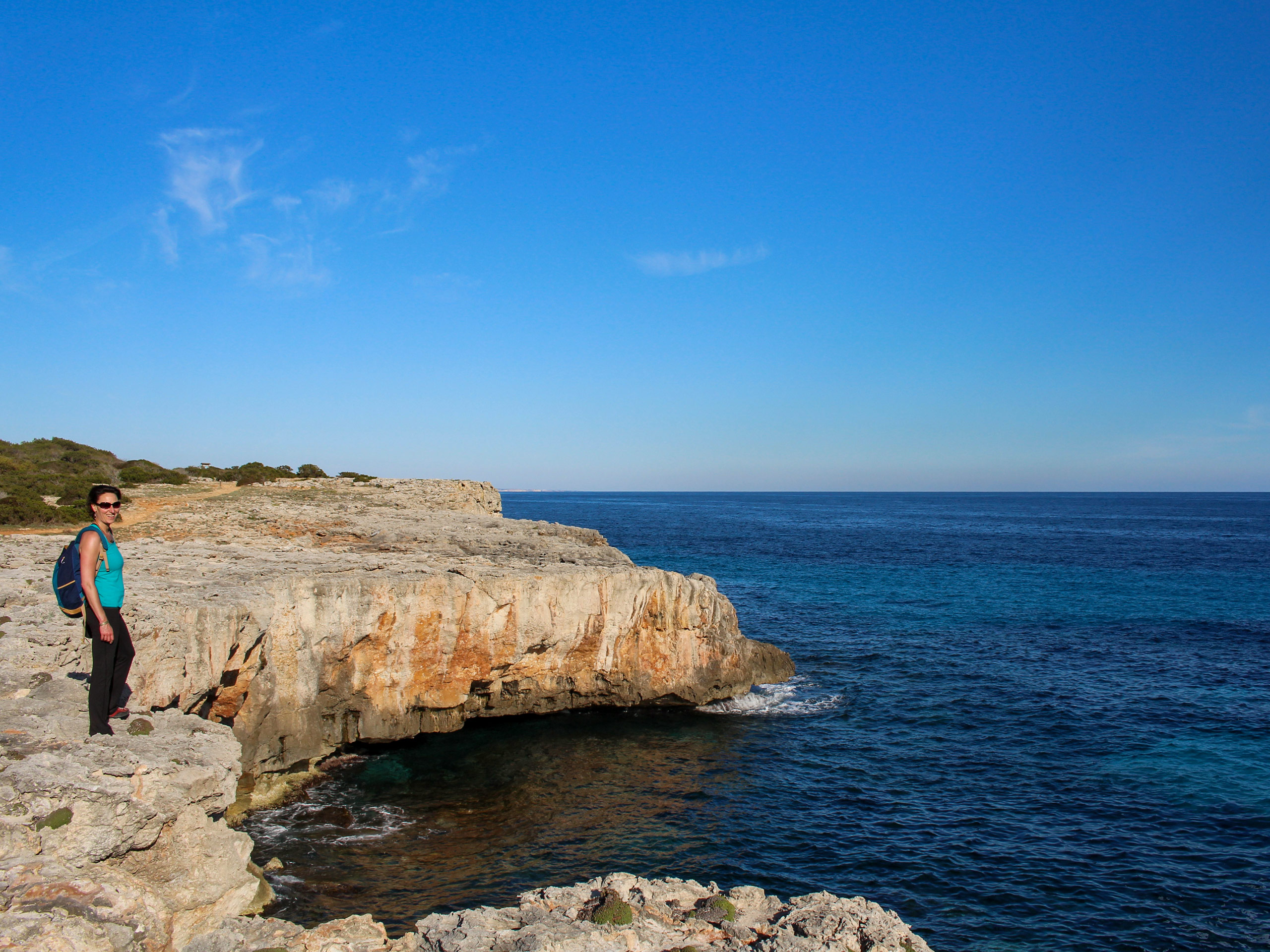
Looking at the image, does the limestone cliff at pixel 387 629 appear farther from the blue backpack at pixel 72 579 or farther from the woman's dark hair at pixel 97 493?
the woman's dark hair at pixel 97 493

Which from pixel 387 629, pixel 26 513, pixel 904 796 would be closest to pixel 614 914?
pixel 904 796

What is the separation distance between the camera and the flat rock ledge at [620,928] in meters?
10.7

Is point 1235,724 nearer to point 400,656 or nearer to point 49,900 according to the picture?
point 400,656

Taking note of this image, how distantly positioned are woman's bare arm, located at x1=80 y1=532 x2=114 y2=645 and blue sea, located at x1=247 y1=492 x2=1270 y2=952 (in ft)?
27.1

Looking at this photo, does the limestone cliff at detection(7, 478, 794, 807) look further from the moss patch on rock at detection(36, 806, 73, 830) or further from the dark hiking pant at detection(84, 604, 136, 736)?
the moss patch on rock at detection(36, 806, 73, 830)

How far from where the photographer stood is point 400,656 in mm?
24734

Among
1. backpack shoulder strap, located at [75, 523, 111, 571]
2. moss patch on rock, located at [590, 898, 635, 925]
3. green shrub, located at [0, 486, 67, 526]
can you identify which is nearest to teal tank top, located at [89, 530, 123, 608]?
Result: backpack shoulder strap, located at [75, 523, 111, 571]

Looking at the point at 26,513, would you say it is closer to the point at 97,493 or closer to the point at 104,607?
the point at 104,607

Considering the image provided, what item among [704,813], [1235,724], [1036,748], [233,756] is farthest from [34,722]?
[1235,724]

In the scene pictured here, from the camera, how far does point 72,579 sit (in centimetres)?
1109

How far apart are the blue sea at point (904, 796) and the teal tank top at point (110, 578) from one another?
825 centimetres

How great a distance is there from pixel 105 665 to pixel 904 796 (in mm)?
21538

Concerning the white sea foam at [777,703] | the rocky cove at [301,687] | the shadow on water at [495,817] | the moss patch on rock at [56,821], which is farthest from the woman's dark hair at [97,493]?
the white sea foam at [777,703]

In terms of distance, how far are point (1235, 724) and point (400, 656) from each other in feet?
104
